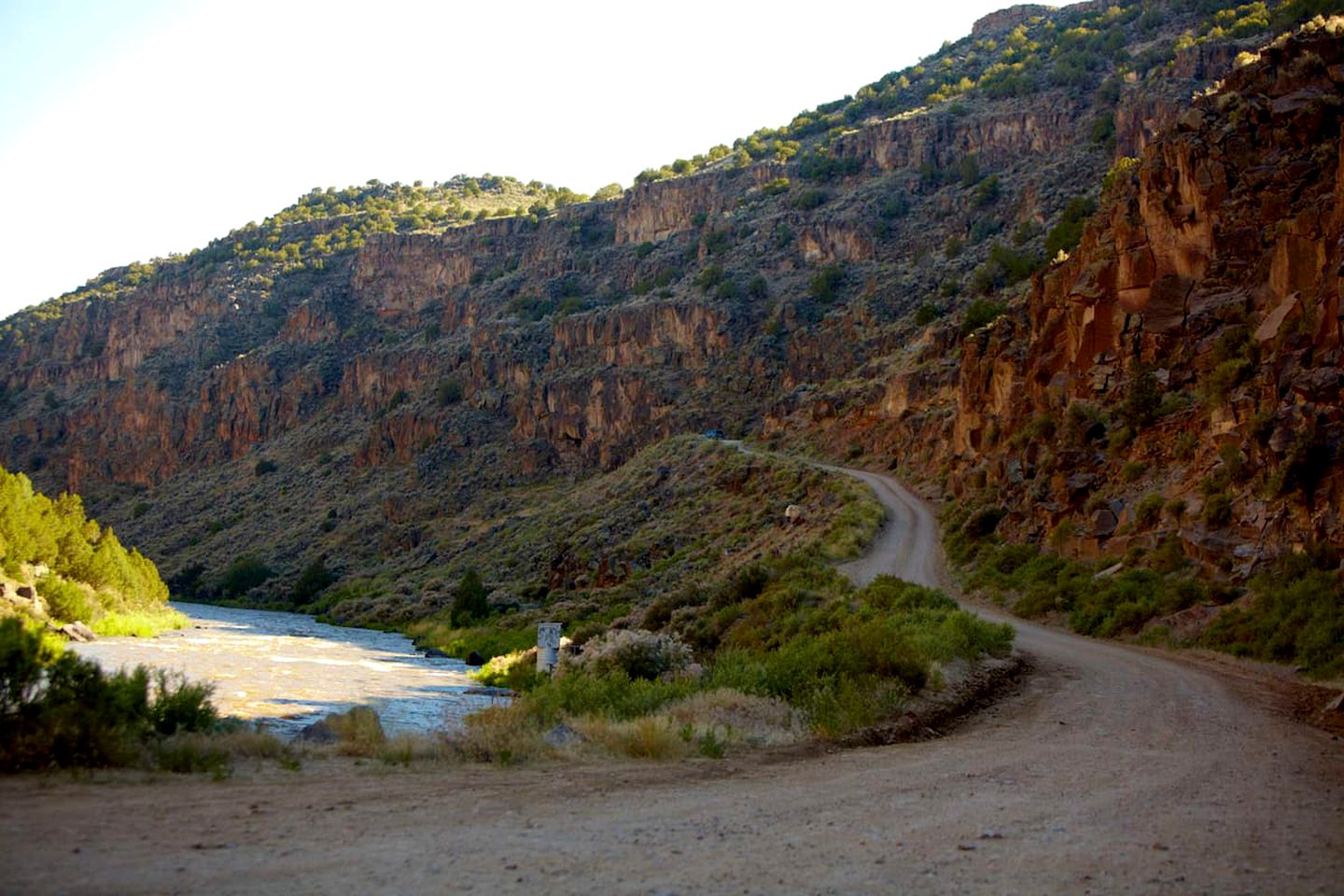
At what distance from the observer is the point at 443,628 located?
171ft

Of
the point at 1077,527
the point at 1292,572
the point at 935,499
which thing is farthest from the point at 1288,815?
the point at 935,499

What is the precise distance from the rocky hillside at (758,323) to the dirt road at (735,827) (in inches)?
543

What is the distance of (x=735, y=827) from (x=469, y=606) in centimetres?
4587

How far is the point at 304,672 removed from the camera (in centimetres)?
3112

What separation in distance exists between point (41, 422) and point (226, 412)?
28405 mm

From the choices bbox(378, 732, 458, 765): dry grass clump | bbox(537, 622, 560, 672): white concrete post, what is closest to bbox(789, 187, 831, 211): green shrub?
bbox(537, 622, 560, 672): white concrete post

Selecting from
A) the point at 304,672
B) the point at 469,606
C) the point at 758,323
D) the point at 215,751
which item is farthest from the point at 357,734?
the point at 758,323

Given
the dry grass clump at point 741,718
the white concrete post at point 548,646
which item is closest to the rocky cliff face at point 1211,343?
the dry grass clump at point 741,718

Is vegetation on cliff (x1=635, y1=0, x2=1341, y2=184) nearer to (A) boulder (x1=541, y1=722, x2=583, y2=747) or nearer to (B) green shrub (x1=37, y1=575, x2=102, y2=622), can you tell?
(A) boulder (x1=541, y1=722, x2=583, y2=747)

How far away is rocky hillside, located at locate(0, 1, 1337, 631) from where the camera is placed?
33.0 meters

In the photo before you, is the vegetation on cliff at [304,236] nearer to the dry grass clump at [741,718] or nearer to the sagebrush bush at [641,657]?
the sagebrush bush at [641,657]

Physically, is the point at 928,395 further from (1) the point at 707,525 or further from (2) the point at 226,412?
(2) the point at 226,412

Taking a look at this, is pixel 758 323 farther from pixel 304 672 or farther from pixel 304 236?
pixel 304 236

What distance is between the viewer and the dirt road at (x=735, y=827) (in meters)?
6.45
